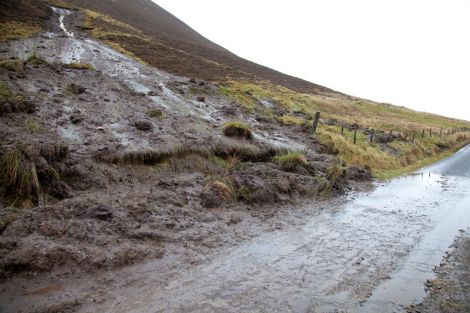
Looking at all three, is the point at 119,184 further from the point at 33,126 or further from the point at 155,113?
the point at 155,113

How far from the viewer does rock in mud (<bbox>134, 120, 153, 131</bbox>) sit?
13.5 meters

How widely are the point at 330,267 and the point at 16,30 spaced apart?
38476 mm

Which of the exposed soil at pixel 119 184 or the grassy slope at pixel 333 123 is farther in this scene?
the grassy slope at pixel 333 123

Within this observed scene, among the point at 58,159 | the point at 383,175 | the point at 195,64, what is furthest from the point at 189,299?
the point at 195,64

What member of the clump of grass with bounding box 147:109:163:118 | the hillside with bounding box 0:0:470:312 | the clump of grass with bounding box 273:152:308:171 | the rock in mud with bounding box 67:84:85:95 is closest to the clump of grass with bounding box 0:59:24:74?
the hillside with bounding box 0:0:470:312

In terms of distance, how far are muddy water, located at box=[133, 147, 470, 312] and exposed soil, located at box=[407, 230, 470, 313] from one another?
0.20 meters

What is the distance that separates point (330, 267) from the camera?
7.57m

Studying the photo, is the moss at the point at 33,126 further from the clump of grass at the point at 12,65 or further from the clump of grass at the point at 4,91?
the clump of grass at the point at 12,65

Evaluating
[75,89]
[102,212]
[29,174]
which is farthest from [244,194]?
[75,89]

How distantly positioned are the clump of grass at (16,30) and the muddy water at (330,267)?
3055cm

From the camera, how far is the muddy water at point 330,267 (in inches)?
238

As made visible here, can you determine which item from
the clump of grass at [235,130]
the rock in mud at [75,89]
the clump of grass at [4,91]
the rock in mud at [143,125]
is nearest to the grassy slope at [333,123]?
the clump of grass at [235,130]

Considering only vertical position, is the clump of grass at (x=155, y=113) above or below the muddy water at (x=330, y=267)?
above

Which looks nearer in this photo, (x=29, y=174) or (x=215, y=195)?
(x=29, y=174)
